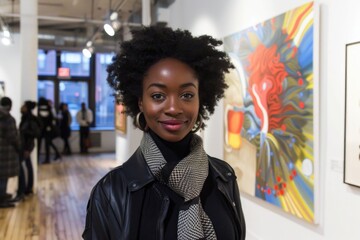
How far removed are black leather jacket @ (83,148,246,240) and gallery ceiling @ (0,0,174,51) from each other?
5.41 metres

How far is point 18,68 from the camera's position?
10.1m

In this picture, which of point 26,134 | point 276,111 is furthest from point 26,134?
point 276,111

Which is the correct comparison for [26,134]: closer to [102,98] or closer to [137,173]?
[137,173]

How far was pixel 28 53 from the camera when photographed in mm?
6434

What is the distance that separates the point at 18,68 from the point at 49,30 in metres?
1.33

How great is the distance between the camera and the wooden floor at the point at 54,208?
176 inches

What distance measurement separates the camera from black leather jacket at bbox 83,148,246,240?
1.13 m

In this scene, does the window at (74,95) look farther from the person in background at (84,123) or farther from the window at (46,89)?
the person in background at (84,123)

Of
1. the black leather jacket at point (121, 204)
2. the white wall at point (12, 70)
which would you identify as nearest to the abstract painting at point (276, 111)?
the black leather jacket at point (121, 204)

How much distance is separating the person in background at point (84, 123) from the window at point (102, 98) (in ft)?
2.75

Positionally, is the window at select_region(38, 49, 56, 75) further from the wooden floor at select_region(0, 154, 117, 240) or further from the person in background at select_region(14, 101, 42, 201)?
the person in background at select_region(14, 101, 42, 201)

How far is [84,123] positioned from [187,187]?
1052cm

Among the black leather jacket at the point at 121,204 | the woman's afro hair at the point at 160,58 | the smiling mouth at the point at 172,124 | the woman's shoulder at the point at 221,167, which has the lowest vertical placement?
the black leather jacket at the point at 121,204

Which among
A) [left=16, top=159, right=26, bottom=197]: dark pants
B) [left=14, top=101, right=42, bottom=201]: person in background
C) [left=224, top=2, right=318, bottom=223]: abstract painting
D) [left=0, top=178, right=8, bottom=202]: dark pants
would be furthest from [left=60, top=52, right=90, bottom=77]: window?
[left=224, top=2, right=318, bottom=223]: abstract painting
